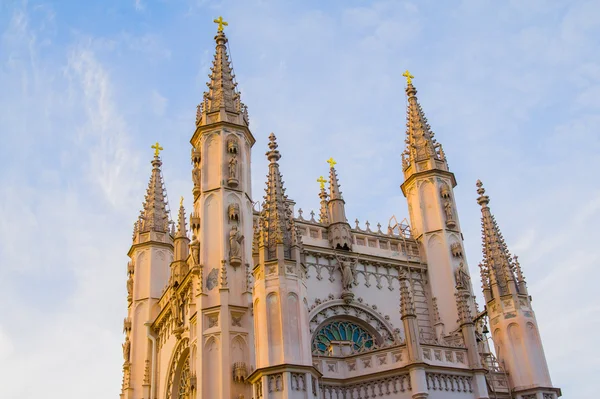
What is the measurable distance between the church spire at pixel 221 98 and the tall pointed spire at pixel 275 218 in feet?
20.2

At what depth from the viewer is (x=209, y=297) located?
25500 millimetres

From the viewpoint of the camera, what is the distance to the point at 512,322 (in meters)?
25.2

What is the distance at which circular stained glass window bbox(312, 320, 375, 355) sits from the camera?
27198 mm

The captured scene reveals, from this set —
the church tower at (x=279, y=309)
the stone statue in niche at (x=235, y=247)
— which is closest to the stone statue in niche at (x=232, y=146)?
the stone statue in niche at (x=235, y=247)

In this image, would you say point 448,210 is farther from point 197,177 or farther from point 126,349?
point 126,349

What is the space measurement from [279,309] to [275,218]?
3341 millimetres

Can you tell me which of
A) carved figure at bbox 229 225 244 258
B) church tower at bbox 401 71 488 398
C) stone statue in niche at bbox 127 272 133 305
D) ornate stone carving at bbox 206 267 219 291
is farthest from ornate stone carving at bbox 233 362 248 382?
stone statue in niche at bbox 127 272 133 305

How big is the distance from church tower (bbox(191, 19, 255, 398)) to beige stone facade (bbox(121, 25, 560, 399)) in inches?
2.0

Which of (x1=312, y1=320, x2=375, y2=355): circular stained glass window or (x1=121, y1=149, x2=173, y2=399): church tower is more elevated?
(x1=121, y1=149, x2=173, y2=399): church tower

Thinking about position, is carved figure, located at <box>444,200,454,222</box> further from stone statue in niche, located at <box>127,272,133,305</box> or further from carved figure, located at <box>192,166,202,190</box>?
stone statue in niche, located at <box>127,272,133,305</box>

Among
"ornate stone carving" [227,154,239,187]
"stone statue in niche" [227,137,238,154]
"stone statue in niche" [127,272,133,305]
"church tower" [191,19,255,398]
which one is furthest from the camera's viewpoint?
"stone statue in niche" [127,272,133,305]

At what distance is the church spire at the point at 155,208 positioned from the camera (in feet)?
124

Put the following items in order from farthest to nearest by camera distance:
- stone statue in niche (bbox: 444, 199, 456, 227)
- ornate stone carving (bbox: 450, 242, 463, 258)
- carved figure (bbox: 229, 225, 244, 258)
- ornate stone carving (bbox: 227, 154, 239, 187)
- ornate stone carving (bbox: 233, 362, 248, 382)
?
stone statue in niche (bbox: 444, 199, 456, 227), ornate stone carving (bbox: 450, 242, 463, 258), ornate stone carving (bbox: 227, 154, 239, 187), carved figure (bbox: 229, 225, 244, 258), ornate stone carving (bbox: 233, 362, 248, 382)

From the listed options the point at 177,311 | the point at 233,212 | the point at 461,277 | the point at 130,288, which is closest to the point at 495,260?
the point at 461,277
